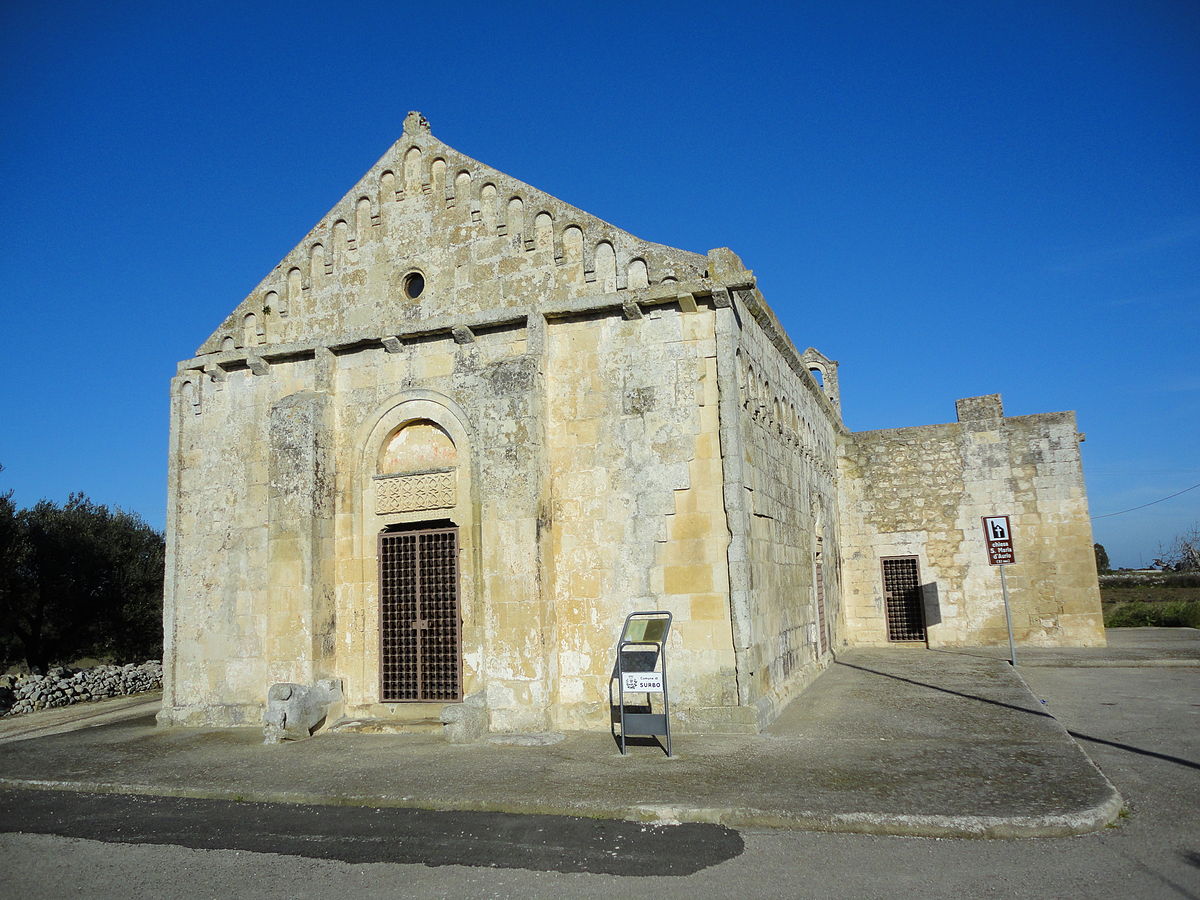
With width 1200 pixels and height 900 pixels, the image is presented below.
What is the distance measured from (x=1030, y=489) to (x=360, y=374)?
15482 millimetres

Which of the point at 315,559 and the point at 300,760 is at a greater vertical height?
the point at 315,559

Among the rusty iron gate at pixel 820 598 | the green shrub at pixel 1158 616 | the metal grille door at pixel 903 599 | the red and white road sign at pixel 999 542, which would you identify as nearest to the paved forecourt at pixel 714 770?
the red and white road sign at pixel 999 542

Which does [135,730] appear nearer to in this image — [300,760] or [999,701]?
[300,760]

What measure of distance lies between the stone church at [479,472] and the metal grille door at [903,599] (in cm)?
703

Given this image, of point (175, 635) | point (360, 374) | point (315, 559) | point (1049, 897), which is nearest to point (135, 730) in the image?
point (175, 635)

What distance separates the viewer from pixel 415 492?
11.0 meters

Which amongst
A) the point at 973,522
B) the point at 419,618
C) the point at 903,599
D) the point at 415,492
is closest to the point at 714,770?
the point at 419,618

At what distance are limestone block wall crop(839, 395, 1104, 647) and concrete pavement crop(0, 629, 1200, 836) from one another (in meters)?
8.26

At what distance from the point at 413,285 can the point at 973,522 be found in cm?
1452

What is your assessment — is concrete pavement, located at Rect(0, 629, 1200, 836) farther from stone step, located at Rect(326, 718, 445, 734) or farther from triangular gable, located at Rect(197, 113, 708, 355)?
triangular gable, located at Rect(197, 113, 708, 355)

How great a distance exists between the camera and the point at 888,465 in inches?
799

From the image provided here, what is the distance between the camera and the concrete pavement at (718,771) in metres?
5.89

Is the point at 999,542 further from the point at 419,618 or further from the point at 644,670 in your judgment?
the point at 419,618

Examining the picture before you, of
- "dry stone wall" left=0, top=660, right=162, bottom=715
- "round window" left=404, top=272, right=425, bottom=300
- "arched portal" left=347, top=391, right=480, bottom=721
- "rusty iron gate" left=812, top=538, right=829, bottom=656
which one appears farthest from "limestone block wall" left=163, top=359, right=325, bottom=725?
"rusty iron gate" left=812, top=538, right=829, bottom=656
